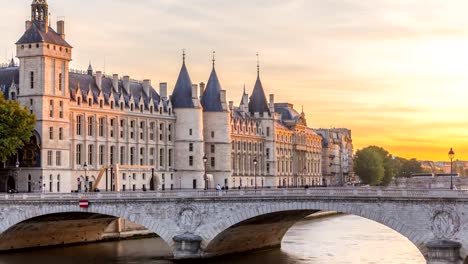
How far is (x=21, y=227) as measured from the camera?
75250 millimetres

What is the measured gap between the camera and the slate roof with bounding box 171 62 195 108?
118 meters

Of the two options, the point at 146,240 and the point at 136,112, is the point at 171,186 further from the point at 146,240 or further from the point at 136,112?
the point at 146,240

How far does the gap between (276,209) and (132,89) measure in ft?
176

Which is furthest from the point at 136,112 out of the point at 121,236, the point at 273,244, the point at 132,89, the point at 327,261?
the point at 327,261

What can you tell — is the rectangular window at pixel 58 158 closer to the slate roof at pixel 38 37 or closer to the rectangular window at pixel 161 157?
the slate roof at pixel 38 37

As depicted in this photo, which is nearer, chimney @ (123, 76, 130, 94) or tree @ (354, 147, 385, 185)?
chimney @ (123, 76, 130, 94)

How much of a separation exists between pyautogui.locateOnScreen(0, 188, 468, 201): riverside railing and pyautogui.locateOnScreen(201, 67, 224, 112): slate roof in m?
51.5

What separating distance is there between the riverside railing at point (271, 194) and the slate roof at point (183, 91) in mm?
46349

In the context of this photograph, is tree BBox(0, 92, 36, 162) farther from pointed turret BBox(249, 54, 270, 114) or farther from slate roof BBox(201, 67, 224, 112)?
pointed turret BBox(249, 54, 270, 114)

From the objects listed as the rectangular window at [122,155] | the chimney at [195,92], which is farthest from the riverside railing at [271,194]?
the chimney at [195,92]

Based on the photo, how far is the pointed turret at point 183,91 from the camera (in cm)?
11775

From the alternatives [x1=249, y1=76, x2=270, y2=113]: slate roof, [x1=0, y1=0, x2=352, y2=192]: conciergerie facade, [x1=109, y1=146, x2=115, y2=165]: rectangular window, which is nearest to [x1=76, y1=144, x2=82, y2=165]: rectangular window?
[x1=0, y1=0, x2=352, y2=192]: conciergerie facade

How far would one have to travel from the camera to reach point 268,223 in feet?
243

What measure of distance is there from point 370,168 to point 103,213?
131 m
